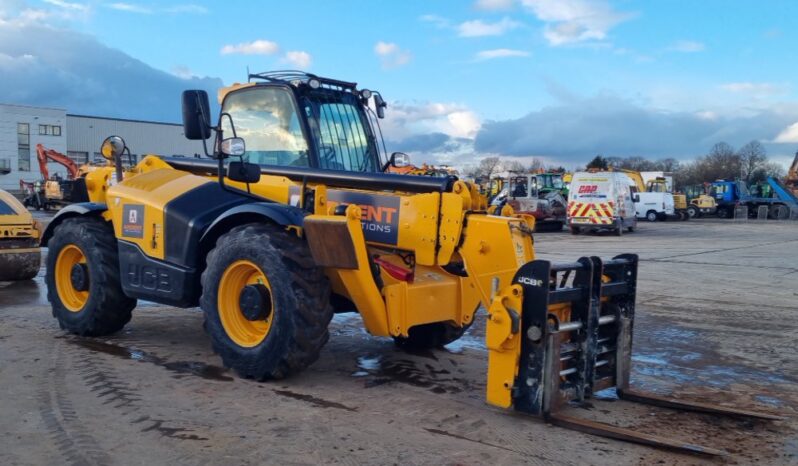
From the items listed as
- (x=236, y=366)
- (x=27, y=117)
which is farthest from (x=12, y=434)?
(x=27, y=117)

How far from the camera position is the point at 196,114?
5977 mm

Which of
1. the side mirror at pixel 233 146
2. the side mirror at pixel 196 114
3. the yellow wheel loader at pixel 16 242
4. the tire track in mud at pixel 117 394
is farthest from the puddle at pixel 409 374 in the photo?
the yellow wheel loader at pixel 16 242

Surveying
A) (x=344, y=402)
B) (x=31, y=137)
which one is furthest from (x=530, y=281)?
(x=31, y=137)

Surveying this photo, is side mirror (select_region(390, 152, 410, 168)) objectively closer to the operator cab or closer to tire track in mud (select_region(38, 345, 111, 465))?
the operator cab

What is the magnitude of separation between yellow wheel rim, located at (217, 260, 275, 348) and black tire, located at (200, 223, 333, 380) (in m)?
0.08

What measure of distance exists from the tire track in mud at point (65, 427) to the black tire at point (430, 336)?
300 cm

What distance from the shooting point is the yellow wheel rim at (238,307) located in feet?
19.1

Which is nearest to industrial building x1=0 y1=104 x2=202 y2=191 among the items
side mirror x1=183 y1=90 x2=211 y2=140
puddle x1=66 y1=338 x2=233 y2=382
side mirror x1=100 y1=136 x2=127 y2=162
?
side mirror x1=100 y1=136 x2=127 y2=162

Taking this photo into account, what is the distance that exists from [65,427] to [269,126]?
3128 mm

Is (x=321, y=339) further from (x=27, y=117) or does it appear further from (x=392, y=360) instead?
(x=27, y=117)

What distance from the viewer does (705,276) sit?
1390 centimetres

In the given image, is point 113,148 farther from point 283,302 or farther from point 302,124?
point 283,302

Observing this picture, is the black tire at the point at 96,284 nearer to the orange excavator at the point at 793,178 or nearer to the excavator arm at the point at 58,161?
the excavator arm at the point at 58,161

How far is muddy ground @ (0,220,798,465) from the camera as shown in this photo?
14.2ft
